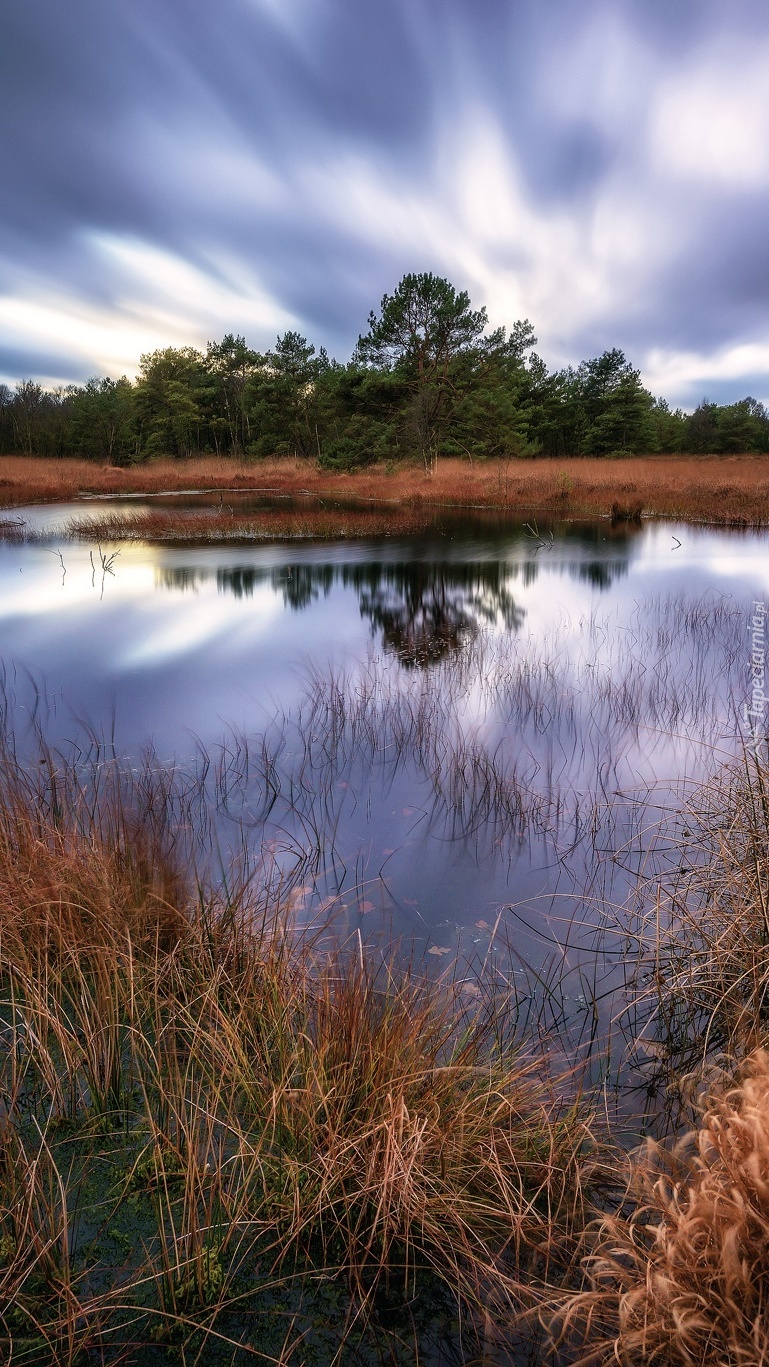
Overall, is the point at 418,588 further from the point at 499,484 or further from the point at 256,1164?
the point at 499,484

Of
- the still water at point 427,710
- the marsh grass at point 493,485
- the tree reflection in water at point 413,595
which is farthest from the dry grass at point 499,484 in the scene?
the tree reflection in water at point 413,595

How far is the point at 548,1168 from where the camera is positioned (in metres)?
2.14

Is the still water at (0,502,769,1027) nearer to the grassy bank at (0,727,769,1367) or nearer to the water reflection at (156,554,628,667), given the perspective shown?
the water reflection at (156,554,628,667)

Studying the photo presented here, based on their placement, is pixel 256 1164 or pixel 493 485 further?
pixel 493 485

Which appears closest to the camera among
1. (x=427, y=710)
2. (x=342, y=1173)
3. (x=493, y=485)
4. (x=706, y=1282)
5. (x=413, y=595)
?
Answer: (x=706, y=1282)

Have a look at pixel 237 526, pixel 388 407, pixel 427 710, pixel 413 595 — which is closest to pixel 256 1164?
pixel 427 710

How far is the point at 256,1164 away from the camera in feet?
6.75

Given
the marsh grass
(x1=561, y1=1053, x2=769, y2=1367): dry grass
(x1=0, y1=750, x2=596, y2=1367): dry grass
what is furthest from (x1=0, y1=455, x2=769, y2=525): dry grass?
(x1=561, y1=1053, x2=769, y2=1367): dry grass

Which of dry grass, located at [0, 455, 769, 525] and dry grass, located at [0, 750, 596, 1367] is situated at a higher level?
dry grass, located at [0, 455, 769, 525]

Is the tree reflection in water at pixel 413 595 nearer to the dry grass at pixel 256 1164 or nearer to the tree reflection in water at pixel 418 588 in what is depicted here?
the tree reflection in water at pixel 418 588

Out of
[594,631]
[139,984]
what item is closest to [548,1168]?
[139,984]

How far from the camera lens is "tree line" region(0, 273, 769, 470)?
37.1 metres

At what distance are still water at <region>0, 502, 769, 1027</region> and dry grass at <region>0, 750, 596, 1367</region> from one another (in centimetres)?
102

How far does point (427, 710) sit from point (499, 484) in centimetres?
2462
